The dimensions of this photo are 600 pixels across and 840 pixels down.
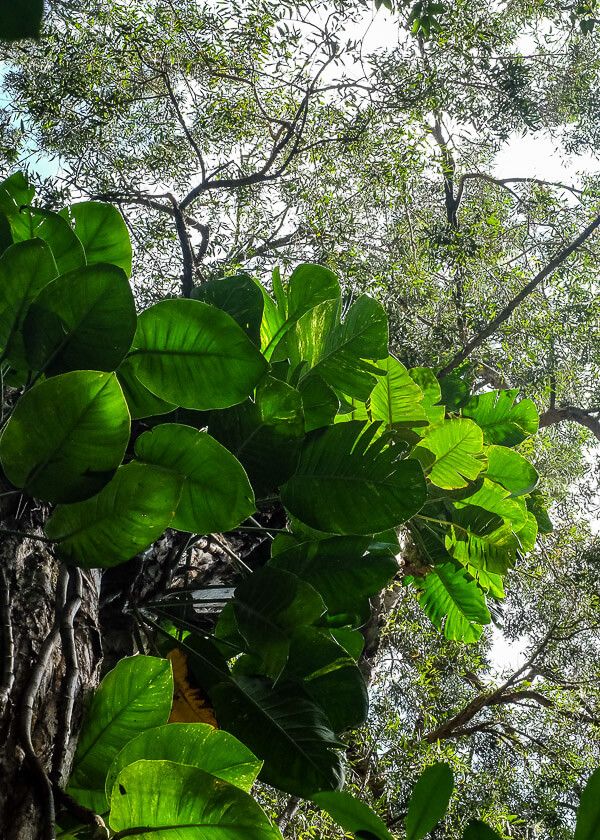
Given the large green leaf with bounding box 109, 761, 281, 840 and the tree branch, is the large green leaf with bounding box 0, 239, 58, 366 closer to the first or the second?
the large green leaf with bounding box 109, 761, 281, 840

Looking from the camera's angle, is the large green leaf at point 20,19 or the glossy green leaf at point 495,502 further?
the glossy green leaf at point 495,502

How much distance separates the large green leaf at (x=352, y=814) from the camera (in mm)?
475

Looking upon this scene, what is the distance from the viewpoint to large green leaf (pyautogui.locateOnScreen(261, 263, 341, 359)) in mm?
1155

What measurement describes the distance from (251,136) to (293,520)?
510cm

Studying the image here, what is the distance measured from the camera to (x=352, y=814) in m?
0.48

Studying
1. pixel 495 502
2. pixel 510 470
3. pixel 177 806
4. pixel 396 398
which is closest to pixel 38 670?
pixel 177 806

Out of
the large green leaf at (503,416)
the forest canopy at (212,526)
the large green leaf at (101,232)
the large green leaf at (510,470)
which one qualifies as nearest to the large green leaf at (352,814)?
the forest canopy at (212,526)

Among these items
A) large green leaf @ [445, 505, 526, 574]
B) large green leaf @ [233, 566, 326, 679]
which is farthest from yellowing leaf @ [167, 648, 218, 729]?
large green leaf @ [445, 505, 526, 574]

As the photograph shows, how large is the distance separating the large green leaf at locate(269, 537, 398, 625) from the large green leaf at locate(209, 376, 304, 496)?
0.34 feet

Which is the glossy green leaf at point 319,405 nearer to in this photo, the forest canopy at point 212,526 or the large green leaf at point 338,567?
the forest canopy at point 212,526

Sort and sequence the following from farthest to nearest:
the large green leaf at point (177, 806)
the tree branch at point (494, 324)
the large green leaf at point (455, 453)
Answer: the tree branch at point (494, 324), the large green leaf at point (455, 453), the large green leaf at point (177, 806)

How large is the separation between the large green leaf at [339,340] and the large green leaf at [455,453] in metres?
0.24

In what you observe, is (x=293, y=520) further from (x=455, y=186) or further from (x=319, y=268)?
(x=455, y=186)

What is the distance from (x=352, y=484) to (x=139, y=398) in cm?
30
